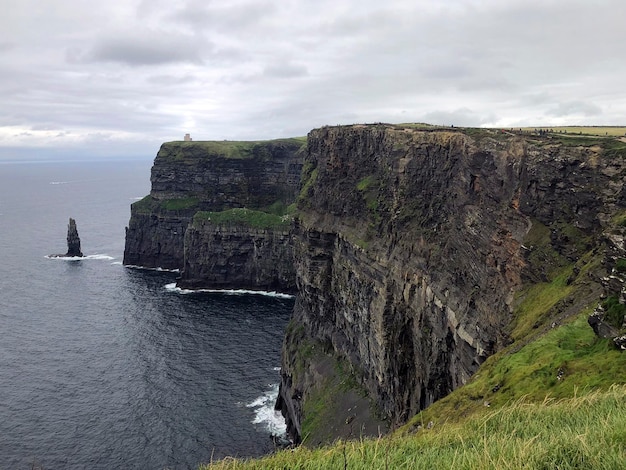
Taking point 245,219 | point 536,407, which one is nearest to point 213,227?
point 245,219

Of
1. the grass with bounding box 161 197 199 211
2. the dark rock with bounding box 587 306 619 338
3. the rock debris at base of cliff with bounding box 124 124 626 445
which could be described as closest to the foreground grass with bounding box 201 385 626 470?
the rock debris at base of cliff with bounding box 124 124 626 445

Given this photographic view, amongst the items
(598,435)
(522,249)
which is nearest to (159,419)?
(522,249)

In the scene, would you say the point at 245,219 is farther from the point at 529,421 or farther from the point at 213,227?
the point at 529,421

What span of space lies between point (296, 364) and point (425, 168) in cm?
3889

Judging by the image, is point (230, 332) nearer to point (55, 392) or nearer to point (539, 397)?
point (55, 392)

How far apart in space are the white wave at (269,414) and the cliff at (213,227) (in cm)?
6822

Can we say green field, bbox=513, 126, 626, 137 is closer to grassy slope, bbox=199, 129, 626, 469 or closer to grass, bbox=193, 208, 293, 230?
grassy slope, bbox=199, 129, 626, 469

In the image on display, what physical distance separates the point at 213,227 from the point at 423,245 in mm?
114130

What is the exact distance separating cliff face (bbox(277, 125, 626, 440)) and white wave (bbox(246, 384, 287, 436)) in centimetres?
188

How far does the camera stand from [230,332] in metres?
118

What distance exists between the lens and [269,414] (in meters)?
84.1

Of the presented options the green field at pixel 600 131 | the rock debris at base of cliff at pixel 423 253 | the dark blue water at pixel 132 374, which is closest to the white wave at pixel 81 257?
the dark blue water at pixel 132 374

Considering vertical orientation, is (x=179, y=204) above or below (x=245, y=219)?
above

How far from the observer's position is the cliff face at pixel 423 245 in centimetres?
4647
